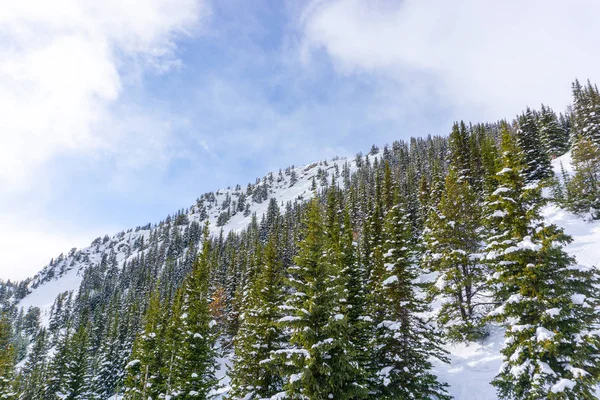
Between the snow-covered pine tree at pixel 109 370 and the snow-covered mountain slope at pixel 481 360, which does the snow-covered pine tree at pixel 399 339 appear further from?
the snow-covered pine tree at pixel 109 370

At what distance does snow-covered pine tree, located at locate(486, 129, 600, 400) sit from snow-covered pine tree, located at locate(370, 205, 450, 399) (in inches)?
157

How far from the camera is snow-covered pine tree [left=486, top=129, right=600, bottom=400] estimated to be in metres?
12.8

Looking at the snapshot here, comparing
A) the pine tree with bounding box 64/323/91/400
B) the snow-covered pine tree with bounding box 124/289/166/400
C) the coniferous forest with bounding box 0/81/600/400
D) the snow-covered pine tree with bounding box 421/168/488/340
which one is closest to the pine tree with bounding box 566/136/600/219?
the coniferous forest with bounding box 0/81/600/400

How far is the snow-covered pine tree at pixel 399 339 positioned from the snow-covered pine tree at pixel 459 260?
255 inches

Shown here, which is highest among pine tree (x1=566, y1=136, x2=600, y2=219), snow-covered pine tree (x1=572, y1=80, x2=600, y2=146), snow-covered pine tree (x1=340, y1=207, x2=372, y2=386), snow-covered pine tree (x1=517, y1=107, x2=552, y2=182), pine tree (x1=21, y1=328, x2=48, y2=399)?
snow-covered pine tree (x1=572, y1=80, x2=600, y2=146)

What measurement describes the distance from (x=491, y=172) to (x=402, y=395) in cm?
3886

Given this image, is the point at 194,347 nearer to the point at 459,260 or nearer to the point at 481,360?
the point at 481,360

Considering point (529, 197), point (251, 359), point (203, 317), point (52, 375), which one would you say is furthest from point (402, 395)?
point (52, 375)

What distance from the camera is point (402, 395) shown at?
16984 mm

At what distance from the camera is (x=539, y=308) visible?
14031 mm

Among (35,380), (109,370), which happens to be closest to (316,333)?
(109,370)

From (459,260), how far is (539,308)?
40.5 ft

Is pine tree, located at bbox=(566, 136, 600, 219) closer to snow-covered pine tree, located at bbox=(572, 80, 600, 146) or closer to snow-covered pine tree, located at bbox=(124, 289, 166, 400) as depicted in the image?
snow-covered pine tree, located at bbox=(572, 80, 600, 146)

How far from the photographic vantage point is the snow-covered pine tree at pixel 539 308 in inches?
506
